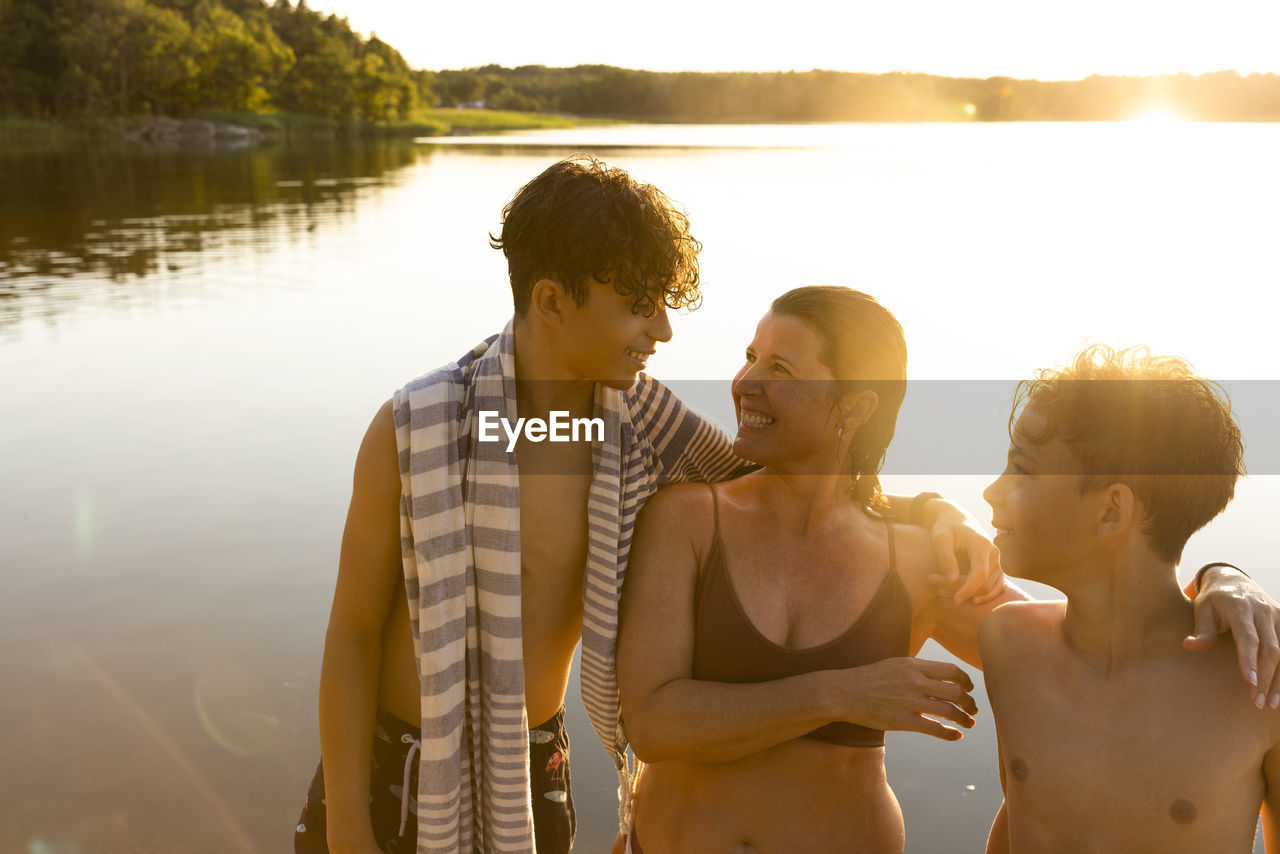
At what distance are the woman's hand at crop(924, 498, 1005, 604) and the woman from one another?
0.23 ft

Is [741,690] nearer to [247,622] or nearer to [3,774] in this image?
[3,774]

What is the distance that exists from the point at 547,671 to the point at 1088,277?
51.2 feet

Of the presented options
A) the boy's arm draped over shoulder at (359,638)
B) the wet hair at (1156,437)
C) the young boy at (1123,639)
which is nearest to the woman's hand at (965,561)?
the young boy at (1123,639)

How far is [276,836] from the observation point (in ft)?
13.0

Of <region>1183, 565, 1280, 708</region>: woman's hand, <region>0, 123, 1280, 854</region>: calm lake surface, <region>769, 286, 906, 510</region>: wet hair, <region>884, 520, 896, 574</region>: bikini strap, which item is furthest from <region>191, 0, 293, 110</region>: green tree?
<region>1183, 565, 1280, 708</region>: woman's hand

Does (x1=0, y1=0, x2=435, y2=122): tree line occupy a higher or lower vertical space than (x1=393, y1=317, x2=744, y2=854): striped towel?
higher

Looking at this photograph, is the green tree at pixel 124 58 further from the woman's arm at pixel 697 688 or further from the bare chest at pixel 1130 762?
the bare chest at pixel 1130 762

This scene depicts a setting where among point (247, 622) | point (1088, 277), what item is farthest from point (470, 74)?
point (247, 622)

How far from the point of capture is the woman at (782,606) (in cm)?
224

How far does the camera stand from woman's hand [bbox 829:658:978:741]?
201 centimetres

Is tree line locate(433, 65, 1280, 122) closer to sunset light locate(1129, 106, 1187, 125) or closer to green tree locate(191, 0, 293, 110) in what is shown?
sunset light locate(1129, 106, 1187, 125)

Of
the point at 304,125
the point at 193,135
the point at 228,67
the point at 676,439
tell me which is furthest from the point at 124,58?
the point at 676,439

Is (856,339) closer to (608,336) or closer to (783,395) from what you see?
(783,395)

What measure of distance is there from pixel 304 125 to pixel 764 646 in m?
84.2
